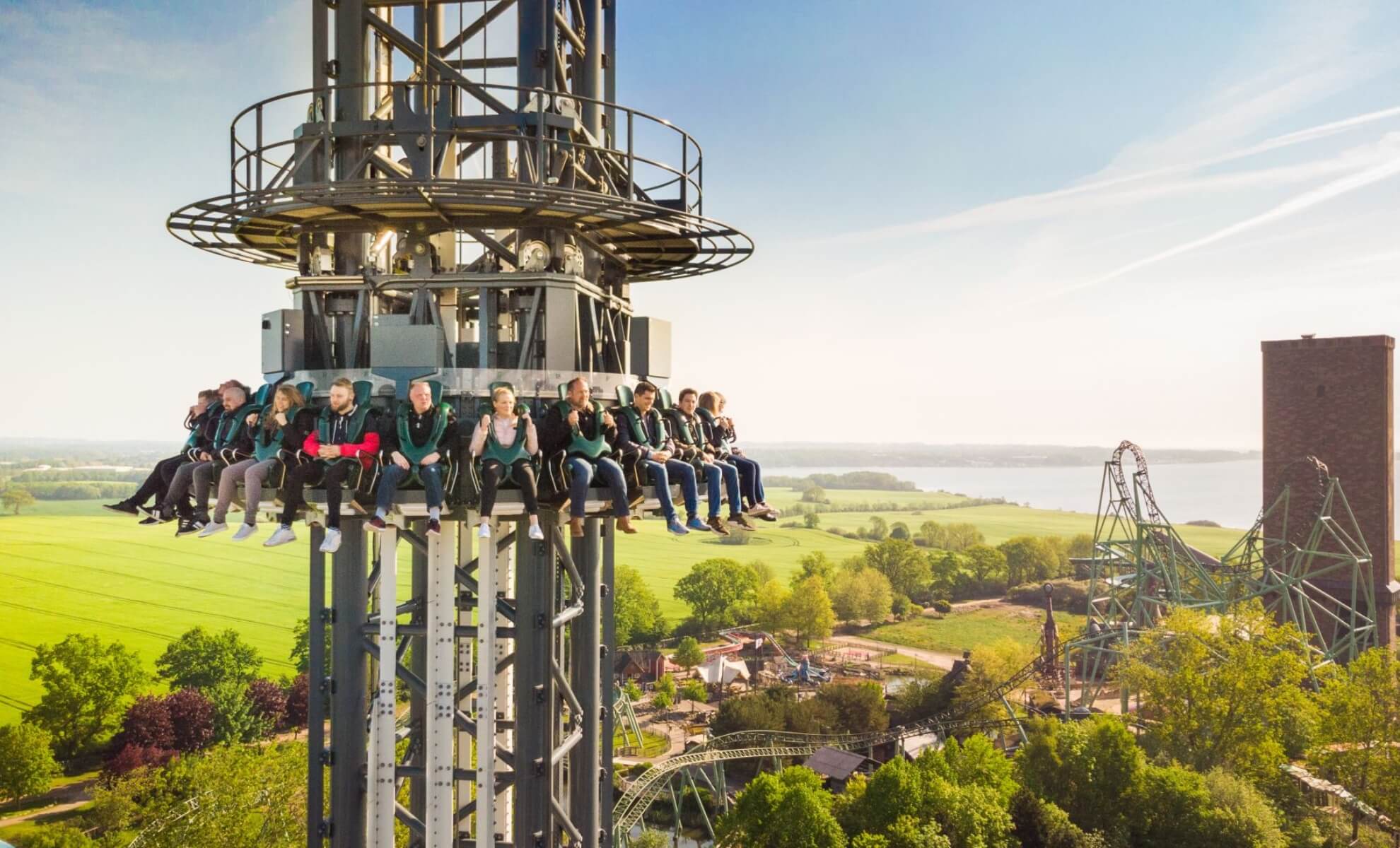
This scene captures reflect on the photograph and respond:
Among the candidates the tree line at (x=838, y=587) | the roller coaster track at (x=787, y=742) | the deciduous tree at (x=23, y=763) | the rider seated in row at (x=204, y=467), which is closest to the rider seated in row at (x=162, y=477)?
the rider seated in row at (x=204, y=467)

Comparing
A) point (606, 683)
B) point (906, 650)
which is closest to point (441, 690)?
point (606, 683)

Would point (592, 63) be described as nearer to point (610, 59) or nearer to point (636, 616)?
point (610, 59)

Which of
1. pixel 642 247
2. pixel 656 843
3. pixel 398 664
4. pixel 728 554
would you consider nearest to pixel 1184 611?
pixel 656 843

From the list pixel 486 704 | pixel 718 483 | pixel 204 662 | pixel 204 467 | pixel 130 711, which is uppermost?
pixel 204 467

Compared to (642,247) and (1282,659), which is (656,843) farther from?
(642,247)

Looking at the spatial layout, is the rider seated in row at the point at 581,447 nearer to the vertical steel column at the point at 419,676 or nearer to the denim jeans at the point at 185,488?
A: the vertical steel column at the point at 419,676
